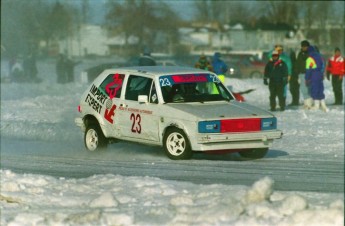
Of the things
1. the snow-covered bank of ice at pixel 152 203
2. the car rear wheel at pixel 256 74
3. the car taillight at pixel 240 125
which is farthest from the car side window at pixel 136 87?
the car rear wheel at pixel 256 74

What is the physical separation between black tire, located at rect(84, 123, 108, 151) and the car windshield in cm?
154

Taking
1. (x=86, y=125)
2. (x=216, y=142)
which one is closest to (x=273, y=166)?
(x=216, y=142)

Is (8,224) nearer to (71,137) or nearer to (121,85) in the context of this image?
(121,85)

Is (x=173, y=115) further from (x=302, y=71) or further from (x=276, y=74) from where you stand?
(x=302, y=71)

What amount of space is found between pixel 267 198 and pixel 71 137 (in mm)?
10944

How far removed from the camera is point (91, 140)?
1548 centimetres

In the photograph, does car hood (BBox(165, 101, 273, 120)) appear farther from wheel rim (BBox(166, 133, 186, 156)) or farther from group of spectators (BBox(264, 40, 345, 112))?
group of spectators (BBox(264, 40, 345, 112))

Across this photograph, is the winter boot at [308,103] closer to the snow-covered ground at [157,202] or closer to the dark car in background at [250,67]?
the snow-covered ground at [157,202]

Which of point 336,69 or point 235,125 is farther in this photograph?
point 336,69

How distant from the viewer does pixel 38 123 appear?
71.5ft

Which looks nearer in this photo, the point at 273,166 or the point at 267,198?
the point at 267,198

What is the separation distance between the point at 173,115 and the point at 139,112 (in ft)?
2.74

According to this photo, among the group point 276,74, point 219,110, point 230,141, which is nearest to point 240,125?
point 230,141

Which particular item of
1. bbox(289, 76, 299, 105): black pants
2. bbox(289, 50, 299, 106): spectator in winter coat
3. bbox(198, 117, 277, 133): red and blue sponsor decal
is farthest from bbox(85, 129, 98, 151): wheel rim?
bbox(289, 76, 299, 105): black pants
